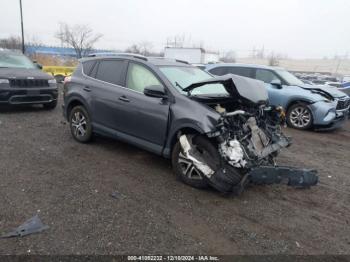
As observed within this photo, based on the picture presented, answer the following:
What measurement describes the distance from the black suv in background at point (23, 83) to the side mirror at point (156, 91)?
548 cm

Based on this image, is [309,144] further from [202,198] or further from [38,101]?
[38,101]

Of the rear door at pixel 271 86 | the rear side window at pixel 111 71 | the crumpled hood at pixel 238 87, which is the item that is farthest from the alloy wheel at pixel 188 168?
the rear door at pixel 271 86

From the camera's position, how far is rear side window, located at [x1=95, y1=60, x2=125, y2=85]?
215 inches

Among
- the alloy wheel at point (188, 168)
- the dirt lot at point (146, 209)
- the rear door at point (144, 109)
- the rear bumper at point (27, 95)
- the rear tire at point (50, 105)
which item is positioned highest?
the rear door at point (144, 109)

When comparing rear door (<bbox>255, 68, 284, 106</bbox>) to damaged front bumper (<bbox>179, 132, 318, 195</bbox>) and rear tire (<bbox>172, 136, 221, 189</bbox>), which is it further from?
rear tire (<bbox>172, 136, 221, 189</bbox>)

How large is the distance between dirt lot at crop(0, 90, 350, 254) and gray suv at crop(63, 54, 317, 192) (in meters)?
0.37

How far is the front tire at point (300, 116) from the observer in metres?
8.78

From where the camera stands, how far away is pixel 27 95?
28.4 feet

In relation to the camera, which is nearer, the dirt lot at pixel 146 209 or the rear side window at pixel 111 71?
the dirt lot at pixel 146 209

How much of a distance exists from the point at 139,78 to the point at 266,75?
18.9 ft

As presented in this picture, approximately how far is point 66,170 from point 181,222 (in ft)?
7.29

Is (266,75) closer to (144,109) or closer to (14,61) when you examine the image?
(144,109)

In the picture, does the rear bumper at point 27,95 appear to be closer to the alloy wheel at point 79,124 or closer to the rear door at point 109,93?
the alloy wheel at point 79,124

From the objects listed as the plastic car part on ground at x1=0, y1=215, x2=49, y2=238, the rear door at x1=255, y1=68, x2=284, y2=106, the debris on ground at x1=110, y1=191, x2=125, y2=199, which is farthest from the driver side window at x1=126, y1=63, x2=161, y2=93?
the rear door at x1=255, y1=68, x2=284, y2=106
